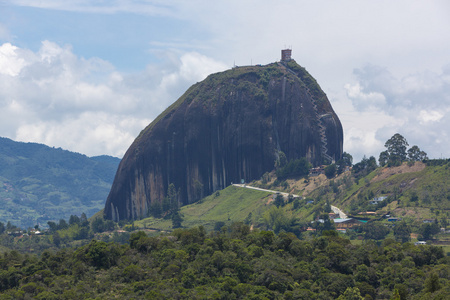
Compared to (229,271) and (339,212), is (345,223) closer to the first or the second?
(339,212)

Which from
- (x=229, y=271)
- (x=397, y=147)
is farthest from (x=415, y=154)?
(x=229, y=271)

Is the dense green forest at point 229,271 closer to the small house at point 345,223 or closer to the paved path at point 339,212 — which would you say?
the small house at point 345,223

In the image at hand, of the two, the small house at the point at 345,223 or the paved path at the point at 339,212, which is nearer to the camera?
the small house at the point at 345,223

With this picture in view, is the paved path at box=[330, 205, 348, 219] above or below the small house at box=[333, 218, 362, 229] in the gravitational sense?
above

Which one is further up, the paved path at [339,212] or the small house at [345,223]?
the paved path at [339,212]

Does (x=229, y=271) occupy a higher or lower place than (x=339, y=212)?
lower

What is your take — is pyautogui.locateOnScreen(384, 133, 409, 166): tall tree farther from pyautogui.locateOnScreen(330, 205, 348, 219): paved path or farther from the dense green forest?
the dense green forest

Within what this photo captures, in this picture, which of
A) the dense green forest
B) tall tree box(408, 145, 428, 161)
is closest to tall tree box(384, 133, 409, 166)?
tall tree box(408, 145, 428, 161)

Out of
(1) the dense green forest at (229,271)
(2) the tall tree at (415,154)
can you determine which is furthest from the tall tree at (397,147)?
(1) the dense green forest at (229,271)

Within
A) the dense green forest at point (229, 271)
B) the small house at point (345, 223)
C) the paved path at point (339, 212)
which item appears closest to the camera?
the dense green forest at point (229, 271)
